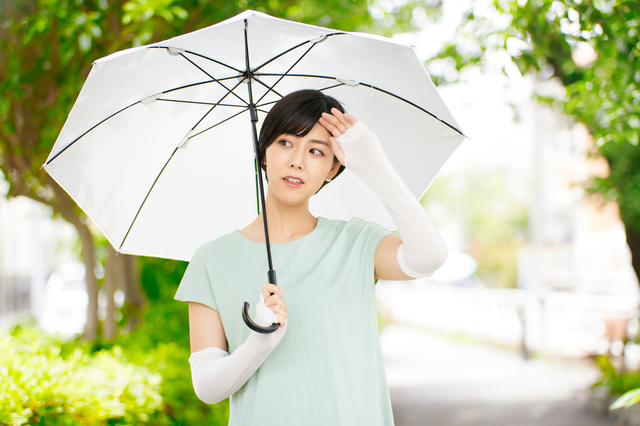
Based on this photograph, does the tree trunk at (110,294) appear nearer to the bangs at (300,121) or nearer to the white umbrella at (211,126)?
the white umbrella at (211,126)

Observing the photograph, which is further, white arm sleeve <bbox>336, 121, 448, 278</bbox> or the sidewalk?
the sidewalk

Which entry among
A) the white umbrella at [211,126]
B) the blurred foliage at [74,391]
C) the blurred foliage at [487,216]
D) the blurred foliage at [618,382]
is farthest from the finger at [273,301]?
the blurred foliage at [487,216]

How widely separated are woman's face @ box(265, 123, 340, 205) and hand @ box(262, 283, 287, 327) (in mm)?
309

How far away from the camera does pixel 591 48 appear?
4.12 meters

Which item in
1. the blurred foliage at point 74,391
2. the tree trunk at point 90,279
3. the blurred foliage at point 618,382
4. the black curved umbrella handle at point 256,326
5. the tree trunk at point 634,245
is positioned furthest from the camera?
the blurred foliage at point 618,382

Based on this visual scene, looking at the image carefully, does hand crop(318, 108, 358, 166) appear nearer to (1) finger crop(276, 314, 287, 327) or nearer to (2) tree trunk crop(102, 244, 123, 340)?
→ (1) finger crop(276, 314, 287, 327)

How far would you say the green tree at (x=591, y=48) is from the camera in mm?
3176

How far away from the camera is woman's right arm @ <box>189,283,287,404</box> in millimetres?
1434

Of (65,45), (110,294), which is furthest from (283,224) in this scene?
(110,294)

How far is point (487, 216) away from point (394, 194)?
4232 centimetres

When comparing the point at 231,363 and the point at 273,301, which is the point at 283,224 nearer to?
the point at 273,301

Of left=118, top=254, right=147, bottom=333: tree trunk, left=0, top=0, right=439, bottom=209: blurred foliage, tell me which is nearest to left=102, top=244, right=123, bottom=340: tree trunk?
left=118, top=254, right=147, bottom=333: tree trunk

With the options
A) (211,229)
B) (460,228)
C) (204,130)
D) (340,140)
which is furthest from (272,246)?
(460,228)

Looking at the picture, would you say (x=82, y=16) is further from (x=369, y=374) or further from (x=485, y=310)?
(x=485, y=310)
